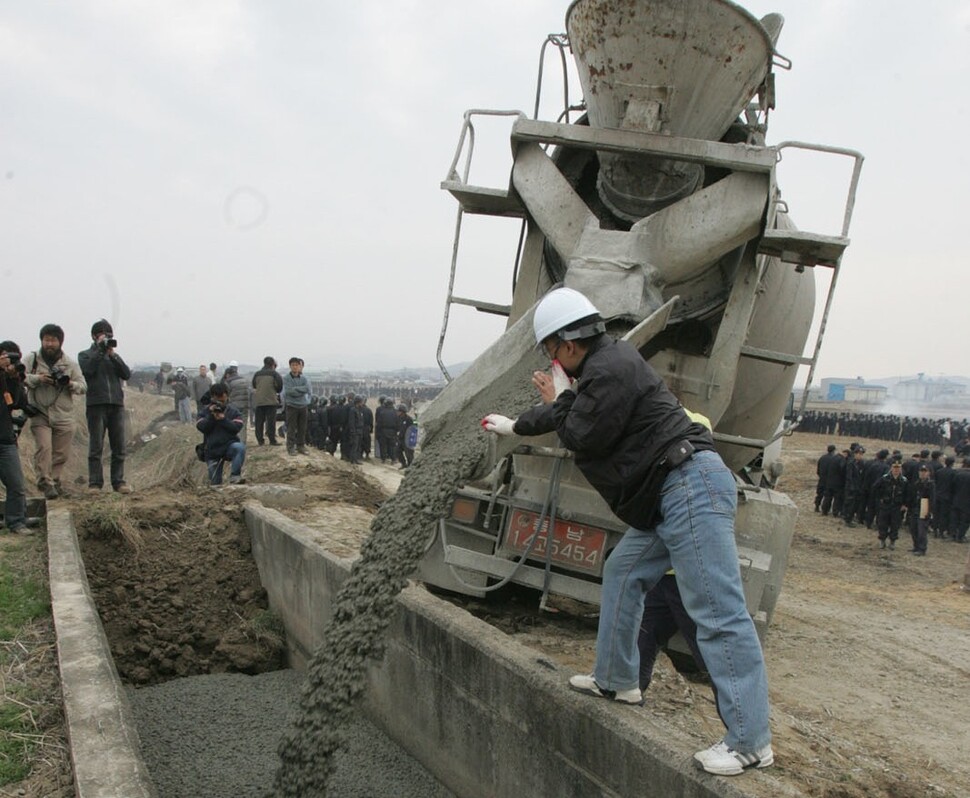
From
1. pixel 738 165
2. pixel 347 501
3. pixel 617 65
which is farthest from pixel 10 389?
pixel 738 165

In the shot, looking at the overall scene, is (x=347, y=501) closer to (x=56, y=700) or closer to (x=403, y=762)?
(x=403, y=762)

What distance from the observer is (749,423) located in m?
5.60

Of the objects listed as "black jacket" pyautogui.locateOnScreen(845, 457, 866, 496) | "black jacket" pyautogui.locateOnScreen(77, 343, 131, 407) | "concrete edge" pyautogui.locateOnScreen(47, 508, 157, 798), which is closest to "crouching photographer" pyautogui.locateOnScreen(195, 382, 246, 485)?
"black jacket" pyautogui.locateOnScreen(77, 343, 131, 407)

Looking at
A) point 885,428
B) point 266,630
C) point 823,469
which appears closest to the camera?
point 266,630

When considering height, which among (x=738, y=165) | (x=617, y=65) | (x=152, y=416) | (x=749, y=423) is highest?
(x=617, y=65)

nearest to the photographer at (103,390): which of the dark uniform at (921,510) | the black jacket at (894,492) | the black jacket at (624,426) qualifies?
the black jacket at (624,426)

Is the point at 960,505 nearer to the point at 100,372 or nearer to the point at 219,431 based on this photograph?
the point at 219,431

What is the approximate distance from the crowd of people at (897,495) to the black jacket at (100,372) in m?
11.3

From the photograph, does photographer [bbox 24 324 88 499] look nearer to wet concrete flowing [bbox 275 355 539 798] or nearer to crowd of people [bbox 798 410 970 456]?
wet concrete flowing [bbox 275 355 539 798]

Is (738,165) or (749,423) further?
(749,423)

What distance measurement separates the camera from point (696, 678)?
4.61 meters

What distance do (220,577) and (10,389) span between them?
220cm

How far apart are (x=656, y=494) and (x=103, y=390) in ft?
20.6

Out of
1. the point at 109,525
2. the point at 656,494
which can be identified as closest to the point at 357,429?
the point at 109,525
